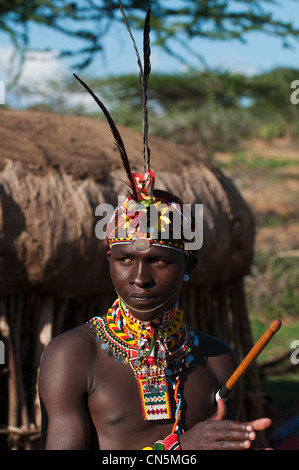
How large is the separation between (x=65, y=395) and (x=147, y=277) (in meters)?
0.44

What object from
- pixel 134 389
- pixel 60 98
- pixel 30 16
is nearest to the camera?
pixel 134 389

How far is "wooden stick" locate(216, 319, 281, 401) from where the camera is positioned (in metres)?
1.57

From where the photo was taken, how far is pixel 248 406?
4.76 m

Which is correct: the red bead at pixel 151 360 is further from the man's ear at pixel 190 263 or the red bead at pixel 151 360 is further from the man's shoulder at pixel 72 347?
the man's ear at pixel 190 263

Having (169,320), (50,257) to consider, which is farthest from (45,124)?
(169,320)

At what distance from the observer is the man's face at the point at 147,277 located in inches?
73.9

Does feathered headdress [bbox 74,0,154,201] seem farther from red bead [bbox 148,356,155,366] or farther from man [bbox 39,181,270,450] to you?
red bead [bbox 148,356,155,366]

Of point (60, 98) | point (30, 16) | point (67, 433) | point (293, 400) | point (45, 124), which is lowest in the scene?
point (293, 400)

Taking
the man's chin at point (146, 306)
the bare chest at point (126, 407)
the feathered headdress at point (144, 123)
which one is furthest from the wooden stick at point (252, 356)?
the feathered headdress at point (144, 123)

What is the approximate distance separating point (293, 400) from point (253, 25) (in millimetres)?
4133

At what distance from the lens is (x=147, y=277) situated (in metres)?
1.88

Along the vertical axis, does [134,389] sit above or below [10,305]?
below

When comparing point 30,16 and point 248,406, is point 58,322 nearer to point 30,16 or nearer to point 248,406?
point 248,406

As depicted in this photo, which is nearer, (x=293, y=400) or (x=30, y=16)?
(x=30, y=16)
